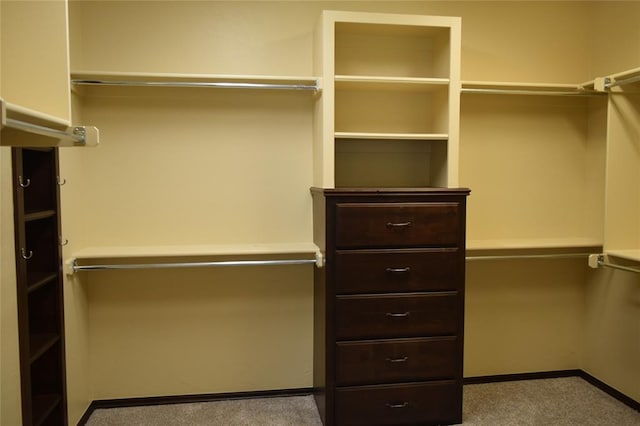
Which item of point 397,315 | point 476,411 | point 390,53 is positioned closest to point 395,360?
point 397,315

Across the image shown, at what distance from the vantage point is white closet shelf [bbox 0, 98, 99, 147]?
3.67ft

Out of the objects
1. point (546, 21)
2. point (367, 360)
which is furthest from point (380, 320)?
point (546, 21)

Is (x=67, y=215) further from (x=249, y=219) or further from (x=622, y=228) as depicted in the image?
(x=622, y=228)

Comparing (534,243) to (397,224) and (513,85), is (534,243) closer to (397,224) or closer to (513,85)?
(513,85)

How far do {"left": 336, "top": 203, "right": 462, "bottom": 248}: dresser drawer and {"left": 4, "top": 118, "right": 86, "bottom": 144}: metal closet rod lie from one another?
129 cm

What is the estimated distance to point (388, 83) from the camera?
2.76m

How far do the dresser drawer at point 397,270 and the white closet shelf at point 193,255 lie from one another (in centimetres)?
18

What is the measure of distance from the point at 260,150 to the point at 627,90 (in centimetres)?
203

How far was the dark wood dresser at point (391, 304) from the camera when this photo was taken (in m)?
2.52

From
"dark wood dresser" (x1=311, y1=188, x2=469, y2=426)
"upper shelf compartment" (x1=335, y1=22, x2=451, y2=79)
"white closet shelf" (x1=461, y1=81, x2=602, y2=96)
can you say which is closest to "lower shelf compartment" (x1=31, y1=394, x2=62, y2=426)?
"dark wood dresser" (x1=311, y1=188, x2=469, y2=426)

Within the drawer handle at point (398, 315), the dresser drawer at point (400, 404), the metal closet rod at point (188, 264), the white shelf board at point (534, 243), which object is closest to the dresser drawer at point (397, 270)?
the drawer handle at point (398, 315)

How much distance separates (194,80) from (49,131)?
4.93 feet

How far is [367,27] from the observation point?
2756 mm

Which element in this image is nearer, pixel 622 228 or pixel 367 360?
pixel 367 360
